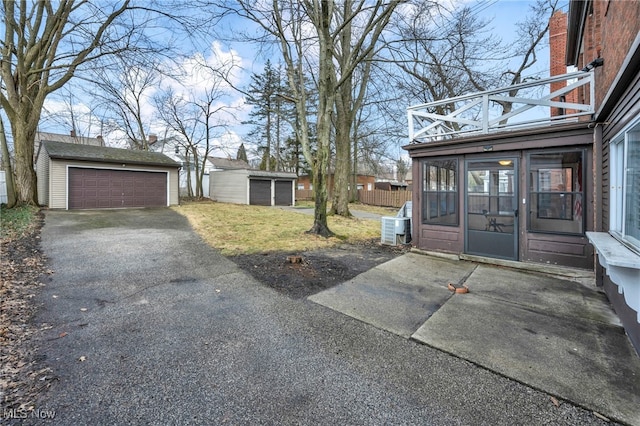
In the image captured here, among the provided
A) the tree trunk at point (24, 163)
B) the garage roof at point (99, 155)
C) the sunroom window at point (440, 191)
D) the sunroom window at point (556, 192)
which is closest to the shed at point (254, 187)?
the garage roof at point (99, 155)

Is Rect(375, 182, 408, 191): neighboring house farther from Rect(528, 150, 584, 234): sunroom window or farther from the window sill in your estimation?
the window sill

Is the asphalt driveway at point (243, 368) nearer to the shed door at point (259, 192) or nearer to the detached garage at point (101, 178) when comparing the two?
the detached garage at point (101, 178)

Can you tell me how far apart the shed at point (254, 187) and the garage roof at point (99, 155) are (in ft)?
15.7

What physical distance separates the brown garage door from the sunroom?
559 inches

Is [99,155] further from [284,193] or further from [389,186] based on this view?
[389,186]

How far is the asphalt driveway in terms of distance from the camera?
6.17 ft

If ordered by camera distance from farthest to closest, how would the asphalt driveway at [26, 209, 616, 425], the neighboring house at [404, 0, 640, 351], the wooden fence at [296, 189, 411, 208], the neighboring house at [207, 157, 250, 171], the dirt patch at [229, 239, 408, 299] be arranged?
the neighboring house at [207, 157, 250, 171], the wooden fence at [296, 189, 411, 208], the dirt patch at [229, 239, 408, 299], the neighboring house at [404, 0, 640, 351], the asphalt driveway at [26, 209, 616, 425]

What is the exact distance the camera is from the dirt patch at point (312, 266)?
439 centimetres

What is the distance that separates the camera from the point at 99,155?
1384 centimetres

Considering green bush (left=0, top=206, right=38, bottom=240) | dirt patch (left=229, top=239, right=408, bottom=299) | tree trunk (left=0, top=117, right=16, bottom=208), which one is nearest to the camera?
dirt patch (left=229, top=239, right=408, bottom=299)

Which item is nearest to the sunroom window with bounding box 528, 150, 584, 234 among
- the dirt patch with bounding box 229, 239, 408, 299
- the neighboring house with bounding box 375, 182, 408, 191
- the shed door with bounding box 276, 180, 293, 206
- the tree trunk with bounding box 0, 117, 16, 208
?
the dirt patch with bounding box 229, 239, 408, 299

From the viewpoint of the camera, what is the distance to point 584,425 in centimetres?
180

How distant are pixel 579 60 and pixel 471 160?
596 cm

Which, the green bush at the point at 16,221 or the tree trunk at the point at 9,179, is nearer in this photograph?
the green bush at the point at 16,221
